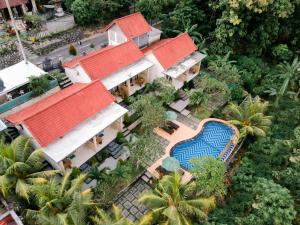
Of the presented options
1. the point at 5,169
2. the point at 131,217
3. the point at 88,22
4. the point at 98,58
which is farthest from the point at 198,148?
the point at 88,22

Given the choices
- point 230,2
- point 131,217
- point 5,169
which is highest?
point 230,2

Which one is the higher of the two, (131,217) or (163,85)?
(163,85)

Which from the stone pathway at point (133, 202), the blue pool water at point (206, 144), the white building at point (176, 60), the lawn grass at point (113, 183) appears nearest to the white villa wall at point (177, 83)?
the white building at point (176, 60)

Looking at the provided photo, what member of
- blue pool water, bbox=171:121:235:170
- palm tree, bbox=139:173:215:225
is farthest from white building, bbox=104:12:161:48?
palm tree, bbox=139:173:215:225

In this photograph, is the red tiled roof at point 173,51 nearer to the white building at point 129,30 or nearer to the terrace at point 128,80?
the terrace at point 128,80

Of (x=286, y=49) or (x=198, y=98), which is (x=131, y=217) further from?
(x=286, y=49)

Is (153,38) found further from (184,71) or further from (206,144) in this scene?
(206,144)

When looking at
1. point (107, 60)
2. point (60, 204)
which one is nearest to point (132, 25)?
point (107, 60)
